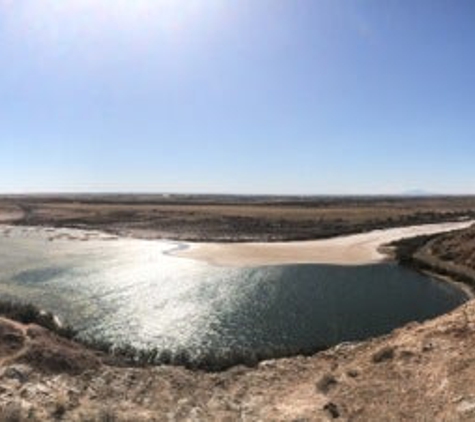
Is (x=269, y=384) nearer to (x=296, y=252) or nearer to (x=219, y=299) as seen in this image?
(x=219, y=299)

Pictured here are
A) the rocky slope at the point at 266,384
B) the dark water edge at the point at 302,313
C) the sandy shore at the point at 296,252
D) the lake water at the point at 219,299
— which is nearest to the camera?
the rocky slope at the point at 266,384

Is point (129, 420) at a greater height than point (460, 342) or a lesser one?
lesser

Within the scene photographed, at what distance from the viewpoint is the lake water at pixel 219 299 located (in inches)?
1483

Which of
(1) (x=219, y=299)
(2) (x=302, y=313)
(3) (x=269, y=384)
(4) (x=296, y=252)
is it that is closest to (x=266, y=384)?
(3) (x=269, y=384)

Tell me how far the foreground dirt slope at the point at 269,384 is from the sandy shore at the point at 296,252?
130ft

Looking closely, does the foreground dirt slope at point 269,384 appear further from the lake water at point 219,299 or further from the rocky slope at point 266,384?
the lake water at point 219,299

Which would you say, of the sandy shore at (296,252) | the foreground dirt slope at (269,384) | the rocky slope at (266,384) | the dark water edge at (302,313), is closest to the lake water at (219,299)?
the dark water edge at (302,313)

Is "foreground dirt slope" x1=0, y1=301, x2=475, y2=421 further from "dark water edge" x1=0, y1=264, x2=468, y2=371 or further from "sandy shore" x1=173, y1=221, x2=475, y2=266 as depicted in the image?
"sandy shore" x1=173, y1=221, x2=475, y2=266

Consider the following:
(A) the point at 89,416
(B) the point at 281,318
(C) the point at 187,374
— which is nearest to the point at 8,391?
(A) the point at 89,416

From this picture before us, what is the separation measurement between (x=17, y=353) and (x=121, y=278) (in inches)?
1207

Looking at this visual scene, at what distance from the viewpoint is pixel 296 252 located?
78562mm

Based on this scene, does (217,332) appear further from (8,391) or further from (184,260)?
(184,260)

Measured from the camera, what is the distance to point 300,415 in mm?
21844

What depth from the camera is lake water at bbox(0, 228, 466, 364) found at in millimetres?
37656
